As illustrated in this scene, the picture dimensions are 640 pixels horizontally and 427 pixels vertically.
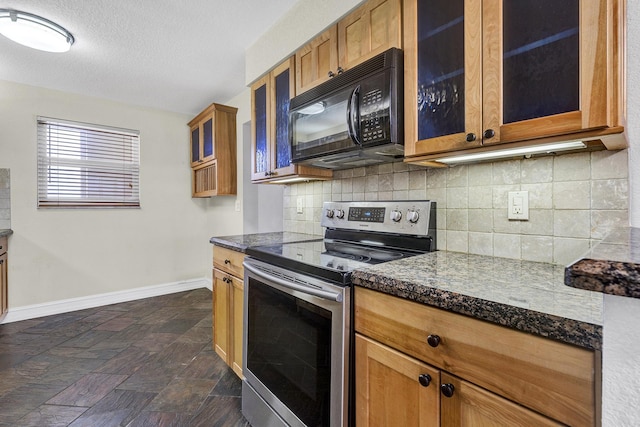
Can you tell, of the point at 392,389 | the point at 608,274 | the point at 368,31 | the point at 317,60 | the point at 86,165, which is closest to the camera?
the point at 608,274

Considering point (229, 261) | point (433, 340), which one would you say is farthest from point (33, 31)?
point (433, 340)

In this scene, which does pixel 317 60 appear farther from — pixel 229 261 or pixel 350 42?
pixel 229 261

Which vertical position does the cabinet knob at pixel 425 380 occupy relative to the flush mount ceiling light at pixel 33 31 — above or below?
below

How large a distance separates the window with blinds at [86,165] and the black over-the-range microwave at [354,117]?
284 cm

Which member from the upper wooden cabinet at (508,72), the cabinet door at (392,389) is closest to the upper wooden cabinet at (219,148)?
the upper wooden cabinet at (508,72)

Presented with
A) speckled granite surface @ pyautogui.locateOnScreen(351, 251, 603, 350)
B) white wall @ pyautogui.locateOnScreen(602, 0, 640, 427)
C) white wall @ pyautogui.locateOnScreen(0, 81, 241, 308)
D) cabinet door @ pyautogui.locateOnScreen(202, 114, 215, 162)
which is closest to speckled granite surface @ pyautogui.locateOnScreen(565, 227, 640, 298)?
white wall @ pyautogui.locateOnScreen(602, 0, 640, 427)

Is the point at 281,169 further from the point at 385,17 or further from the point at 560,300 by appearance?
the point at 560,300

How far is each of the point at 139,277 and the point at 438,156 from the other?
3.87 metres

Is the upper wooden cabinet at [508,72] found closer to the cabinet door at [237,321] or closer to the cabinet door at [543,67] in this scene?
the cabinet door at [543,67]

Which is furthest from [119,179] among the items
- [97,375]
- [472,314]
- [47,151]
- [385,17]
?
[472,314]

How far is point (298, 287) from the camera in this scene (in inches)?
48.6

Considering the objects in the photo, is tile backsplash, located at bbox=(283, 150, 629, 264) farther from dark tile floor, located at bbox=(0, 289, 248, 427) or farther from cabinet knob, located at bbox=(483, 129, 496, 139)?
dark tile floor, located at bbox=(0, 289, 248, 427)

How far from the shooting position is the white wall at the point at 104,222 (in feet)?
→ 10.00

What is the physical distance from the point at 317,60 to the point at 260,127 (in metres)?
0.74
